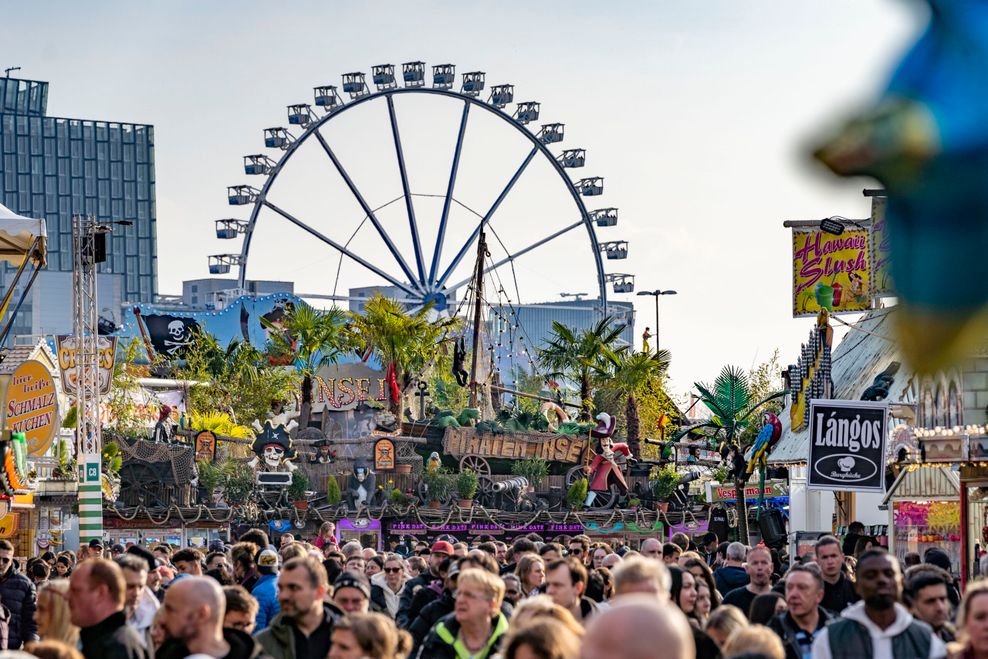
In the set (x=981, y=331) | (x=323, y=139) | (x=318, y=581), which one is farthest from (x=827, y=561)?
(x=323, y=139)

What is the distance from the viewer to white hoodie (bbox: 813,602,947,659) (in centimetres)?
649

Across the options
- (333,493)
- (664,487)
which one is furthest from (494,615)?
(664,487)

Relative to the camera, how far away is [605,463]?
5225 centimetres

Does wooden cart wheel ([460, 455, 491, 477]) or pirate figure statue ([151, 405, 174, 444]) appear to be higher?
pirate figure statue ([151, 405, 174, 444])

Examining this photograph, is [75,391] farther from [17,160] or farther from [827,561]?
[17,160]

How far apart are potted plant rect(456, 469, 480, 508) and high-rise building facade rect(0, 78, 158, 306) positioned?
129m

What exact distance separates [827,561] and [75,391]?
21.6 m

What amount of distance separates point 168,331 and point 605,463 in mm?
46531

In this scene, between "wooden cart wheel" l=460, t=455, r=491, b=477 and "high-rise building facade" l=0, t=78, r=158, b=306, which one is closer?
"wooden cart wheel" l=460, t=455, r=491, b=477

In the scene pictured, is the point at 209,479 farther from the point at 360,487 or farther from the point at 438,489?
the point at 438,489

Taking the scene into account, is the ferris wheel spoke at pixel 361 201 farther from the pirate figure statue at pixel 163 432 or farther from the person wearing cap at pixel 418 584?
the person wearing cap at pixel 418 584

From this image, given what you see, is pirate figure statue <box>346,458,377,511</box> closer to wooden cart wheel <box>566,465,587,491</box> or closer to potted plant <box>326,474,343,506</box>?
potted plant <box>326,474,343,506</box>

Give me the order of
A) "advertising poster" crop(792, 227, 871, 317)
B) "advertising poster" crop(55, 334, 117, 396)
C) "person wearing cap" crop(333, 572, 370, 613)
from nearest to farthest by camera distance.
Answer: "person wearing cap" crop(333, 572, 370, 613)
"advertising poster" crop(55, 334, 117, 396)
"advertising poster" crop(792, 227, 871, 317)

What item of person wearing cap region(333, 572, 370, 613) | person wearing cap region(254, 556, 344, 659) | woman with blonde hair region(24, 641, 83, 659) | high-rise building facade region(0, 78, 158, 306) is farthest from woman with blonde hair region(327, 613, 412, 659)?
high-rise building facade region(0, 78, 158, 306)
